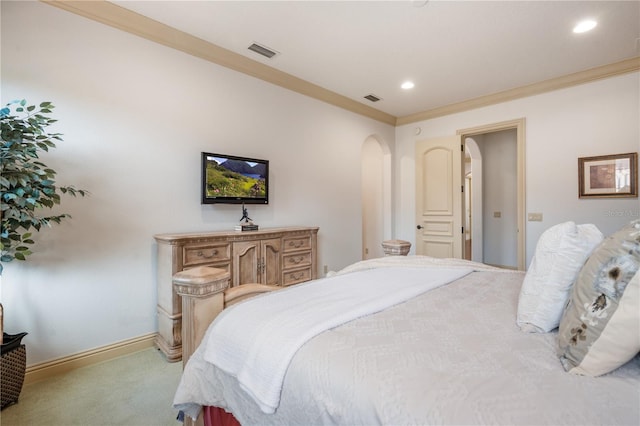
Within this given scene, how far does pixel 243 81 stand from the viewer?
3166 millimetres

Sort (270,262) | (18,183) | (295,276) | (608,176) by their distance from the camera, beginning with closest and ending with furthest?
(18,183) → (270,262) → (295,276) → (608,176)

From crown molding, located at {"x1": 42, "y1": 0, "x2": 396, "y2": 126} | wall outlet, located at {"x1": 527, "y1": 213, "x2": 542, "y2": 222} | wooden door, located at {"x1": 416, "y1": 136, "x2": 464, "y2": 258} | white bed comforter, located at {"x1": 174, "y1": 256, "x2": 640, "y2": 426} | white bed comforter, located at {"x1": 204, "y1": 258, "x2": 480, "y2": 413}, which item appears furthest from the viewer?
wooden door, located at {"x1": 416, "y1": 136, "x2": 464, "y2": 258}

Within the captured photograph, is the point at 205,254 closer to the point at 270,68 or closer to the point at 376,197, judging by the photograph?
the point at 270,68

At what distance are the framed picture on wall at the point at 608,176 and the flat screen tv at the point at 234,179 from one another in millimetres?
3608

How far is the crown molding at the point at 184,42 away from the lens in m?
2.24

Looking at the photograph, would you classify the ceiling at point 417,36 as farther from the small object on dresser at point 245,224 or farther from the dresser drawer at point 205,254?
the dresser drawer at point 205,254

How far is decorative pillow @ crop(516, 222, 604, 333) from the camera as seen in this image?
Result: 0.97 m

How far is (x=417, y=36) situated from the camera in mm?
2723

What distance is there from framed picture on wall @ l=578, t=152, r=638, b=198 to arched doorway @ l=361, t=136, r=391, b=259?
2491mm

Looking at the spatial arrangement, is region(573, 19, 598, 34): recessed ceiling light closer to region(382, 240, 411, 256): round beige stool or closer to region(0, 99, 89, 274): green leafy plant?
region(382, 240, 411, 256): round beige stool

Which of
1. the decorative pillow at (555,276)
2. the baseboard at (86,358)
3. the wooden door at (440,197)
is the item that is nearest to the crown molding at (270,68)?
the wooden door at (440,197)

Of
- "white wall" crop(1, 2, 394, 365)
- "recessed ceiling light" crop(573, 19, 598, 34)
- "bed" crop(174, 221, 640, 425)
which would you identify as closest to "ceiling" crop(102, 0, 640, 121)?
"recessed ceiling light" crop(573, 19, 598, 34)

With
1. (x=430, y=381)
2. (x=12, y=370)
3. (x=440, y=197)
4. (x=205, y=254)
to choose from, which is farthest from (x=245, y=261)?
(x=440, y=197)

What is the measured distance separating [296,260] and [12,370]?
2.14 meters
